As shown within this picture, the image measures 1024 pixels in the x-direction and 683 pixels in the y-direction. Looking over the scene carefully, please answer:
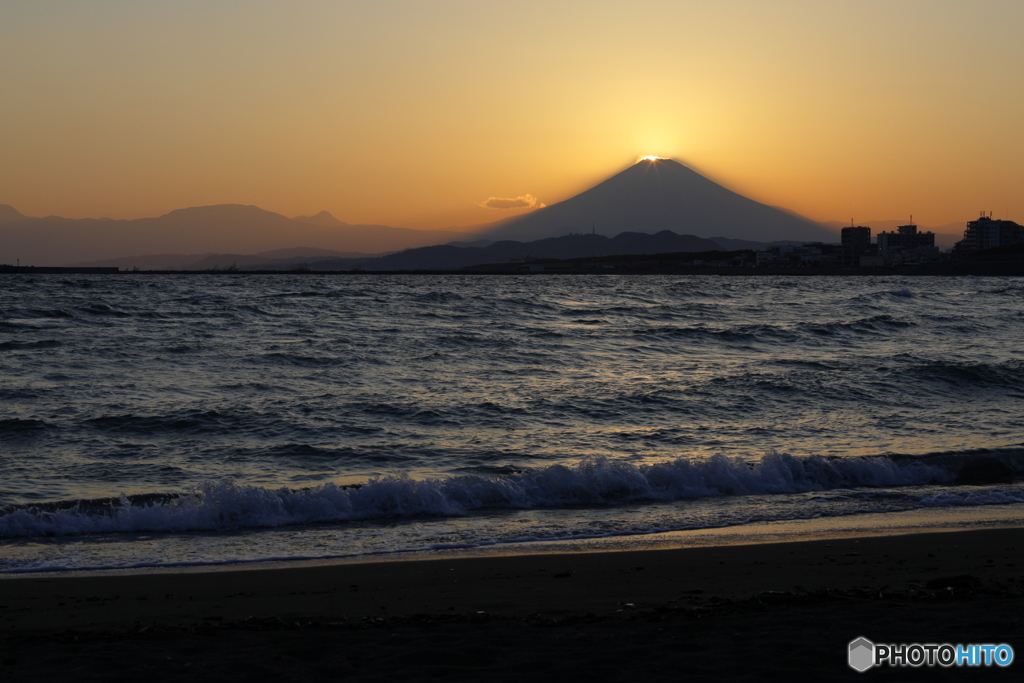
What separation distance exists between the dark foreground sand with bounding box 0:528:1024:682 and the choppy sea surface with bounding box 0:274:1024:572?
1.13m

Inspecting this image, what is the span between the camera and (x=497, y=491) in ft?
32.7

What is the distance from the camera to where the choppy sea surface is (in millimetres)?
8852

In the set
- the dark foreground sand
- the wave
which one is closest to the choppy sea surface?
the wave

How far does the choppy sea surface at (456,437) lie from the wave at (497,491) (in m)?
0.03

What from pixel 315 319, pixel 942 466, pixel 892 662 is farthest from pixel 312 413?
pixel 315 319

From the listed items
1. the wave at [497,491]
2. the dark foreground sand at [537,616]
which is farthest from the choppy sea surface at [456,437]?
the dark foreground sand at [537,616]

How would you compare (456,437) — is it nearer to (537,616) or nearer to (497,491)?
(497,491)

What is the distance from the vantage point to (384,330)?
29375 mm

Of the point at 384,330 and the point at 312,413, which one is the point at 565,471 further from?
the point at 384,330

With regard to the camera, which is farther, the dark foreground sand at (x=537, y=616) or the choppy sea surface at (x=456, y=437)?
the choppy sea surface at (x=456, y=437)

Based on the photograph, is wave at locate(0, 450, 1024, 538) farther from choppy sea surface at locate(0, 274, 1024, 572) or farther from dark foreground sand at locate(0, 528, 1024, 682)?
dark foreground sand at locate(0, 528, 1024, 682)

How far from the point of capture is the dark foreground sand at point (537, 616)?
4.58 metres

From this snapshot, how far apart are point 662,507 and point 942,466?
4.58 m

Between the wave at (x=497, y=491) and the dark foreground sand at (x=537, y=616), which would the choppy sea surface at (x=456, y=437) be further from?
the dark foreground sand at (x=537, y=616)
